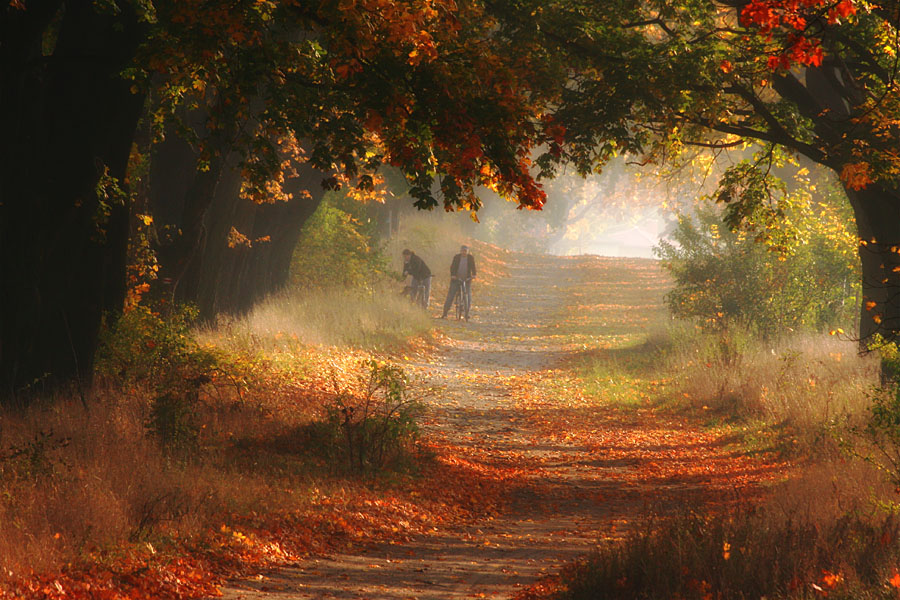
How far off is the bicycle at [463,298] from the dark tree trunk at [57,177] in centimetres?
1789

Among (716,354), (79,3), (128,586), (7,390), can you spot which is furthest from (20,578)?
(716,354)

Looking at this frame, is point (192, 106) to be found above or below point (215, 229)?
above

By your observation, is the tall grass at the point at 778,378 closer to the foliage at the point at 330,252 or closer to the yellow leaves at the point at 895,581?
the yellow leaves at the point at 895,581

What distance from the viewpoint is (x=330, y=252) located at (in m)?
24.9

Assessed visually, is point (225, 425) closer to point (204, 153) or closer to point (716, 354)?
point (204, 153)

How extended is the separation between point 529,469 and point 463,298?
1611cm

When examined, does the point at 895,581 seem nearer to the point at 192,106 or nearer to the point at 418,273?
the point at 192,106

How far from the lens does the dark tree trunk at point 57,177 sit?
8477 mm

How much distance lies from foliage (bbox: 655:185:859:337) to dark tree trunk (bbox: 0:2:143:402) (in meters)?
13.4

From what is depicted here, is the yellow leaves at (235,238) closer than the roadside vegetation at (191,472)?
No

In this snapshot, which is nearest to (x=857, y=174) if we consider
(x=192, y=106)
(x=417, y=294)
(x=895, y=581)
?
(x=895, y=581)

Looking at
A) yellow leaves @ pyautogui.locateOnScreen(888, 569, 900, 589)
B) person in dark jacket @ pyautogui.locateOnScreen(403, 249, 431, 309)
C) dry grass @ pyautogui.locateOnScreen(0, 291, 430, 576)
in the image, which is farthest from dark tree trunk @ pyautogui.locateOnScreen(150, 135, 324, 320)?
yellow leaves @ pyautogui.locateOnScreen(888, 569, 900, 589)

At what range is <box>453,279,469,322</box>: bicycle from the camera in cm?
2679

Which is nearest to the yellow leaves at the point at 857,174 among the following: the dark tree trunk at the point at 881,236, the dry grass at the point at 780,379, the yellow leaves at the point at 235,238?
the dark tree trunk at the point at 881,236
